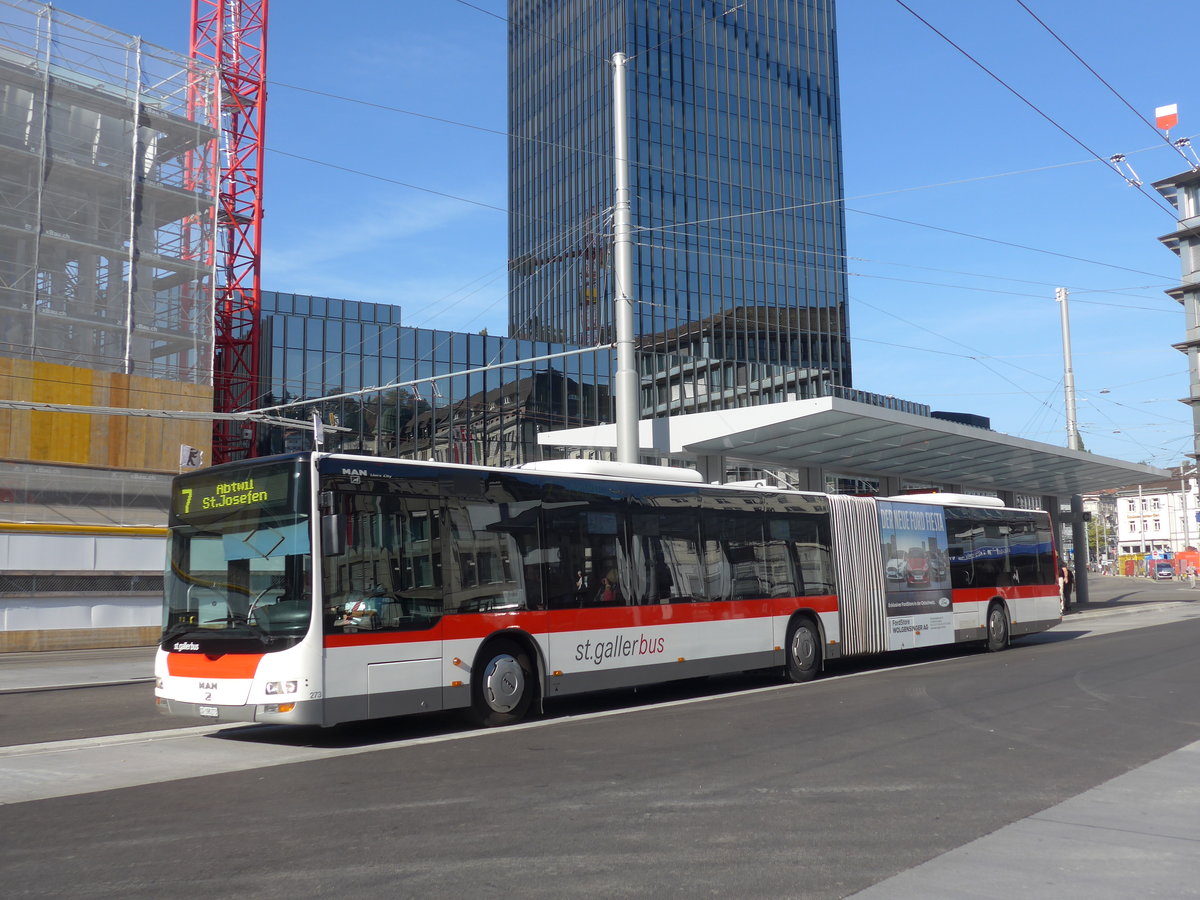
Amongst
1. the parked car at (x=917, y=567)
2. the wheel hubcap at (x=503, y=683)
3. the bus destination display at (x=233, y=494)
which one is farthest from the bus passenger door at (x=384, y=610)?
the parked car at (x=917, y=567)

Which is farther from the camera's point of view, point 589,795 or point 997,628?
point 997,628

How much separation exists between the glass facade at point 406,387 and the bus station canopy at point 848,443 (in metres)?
22.6

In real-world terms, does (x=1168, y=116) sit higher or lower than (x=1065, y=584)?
higher

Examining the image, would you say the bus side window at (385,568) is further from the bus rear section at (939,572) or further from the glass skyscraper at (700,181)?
the glass skyscraper at (700,181)

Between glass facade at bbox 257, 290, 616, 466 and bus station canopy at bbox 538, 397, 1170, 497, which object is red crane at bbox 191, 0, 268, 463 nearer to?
glass facade at bbox 257, 290, 616, 466

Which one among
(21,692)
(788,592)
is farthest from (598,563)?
(21,692)

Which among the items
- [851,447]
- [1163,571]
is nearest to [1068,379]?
[851,447]

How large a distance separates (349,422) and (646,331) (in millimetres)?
33089

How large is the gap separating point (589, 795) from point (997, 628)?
1606 centimetres

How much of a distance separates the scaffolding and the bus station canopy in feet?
47.7

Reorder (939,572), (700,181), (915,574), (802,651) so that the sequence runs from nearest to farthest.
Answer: (802,651), (915,574), (939,572), (700,181)

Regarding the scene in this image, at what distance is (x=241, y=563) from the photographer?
10.9 metres

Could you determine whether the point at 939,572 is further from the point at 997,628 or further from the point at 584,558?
the point at 584,558

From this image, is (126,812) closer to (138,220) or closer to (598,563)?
(598,563)
